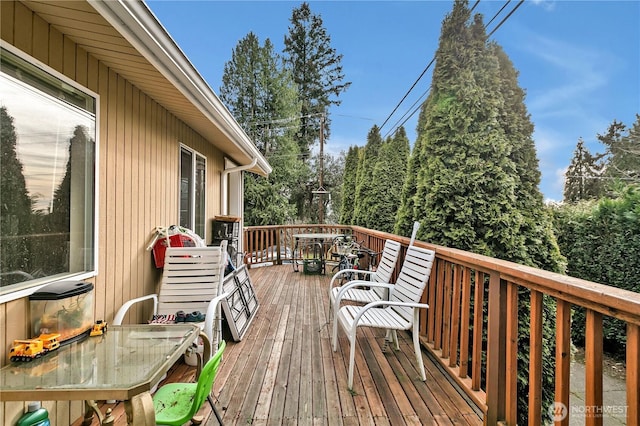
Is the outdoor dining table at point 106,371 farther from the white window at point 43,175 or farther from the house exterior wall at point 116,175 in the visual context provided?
the white window at point 43,175

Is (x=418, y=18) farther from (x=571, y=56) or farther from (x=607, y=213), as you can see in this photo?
(x=607, y=213)

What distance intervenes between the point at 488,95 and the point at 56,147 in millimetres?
3589

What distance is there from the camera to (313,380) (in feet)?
7.73

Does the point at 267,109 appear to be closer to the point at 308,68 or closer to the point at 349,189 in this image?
the point at 308,68

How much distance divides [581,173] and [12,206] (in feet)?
100

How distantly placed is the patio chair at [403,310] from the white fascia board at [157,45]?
2.28 m

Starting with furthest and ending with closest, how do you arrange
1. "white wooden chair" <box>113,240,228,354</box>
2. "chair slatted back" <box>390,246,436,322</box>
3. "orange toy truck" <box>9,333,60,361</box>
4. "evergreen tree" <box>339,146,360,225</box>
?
"evergreen tree" <box>339,146,360,225</box> → "white wooden chair" <box>113,240,228,354</box> → "chair slatted back" <box>390,246,436,322</box> → "orange toy truck" <box>9,333,60,361</box>

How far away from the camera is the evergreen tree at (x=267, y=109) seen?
529 inches

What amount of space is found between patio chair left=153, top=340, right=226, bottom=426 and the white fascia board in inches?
67.2

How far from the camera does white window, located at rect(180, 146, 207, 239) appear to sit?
153 inches

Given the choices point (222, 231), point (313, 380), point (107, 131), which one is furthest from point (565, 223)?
point (107, 131)

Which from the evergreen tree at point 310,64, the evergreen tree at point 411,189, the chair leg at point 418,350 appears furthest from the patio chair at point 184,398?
the evergreen tree at point 310,64

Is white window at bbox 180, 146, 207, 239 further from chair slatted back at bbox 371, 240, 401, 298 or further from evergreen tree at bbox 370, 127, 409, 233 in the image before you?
evergreen tree at bbox 370, 127, 409, 233

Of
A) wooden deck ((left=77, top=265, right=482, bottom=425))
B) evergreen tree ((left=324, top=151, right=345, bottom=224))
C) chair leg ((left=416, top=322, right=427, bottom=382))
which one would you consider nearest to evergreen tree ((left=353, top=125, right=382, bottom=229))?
wooden deck ((left=77, top=265, right=482, bottom=425))
